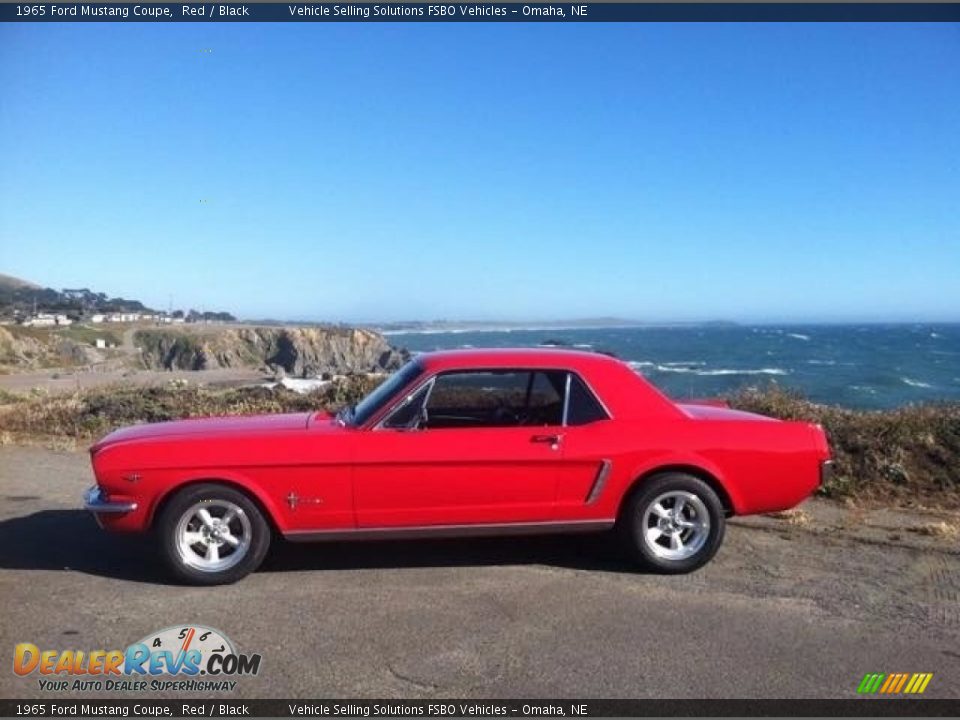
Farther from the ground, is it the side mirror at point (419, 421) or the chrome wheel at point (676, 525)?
the side mirror at point (419, 421)

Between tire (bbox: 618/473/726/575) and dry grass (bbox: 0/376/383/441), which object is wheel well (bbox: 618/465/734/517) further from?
dry grass (bbox: 0/376/383/441)

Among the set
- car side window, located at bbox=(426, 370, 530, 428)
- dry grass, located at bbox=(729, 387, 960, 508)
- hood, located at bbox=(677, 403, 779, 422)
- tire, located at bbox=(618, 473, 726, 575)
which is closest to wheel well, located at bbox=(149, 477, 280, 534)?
car side window, located at bbox=(426, 370, 530, 428)

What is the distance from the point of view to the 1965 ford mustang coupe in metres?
4.62

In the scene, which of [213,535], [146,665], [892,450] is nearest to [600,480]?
[213,535]

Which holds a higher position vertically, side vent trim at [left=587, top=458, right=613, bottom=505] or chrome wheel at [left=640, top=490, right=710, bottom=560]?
side vent trim at [left=587, top=458, right=613, bottom=505]

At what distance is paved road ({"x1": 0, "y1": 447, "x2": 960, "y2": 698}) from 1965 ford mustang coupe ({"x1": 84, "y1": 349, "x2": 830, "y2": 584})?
0.98ft

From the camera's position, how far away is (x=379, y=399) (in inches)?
196

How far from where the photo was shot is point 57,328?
63.4 meters

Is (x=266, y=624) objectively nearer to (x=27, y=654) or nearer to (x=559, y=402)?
(x=27, y=654)

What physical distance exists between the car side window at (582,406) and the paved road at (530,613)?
0.93 meters

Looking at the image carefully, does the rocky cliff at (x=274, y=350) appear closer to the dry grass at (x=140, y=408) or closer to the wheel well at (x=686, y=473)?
the dry grass at (x=140, y=408)

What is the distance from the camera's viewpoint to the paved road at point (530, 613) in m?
3.44

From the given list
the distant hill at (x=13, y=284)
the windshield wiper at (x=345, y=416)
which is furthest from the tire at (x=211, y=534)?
the distant hill at (x=13, y=284)

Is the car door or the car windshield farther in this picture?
the car windshield
